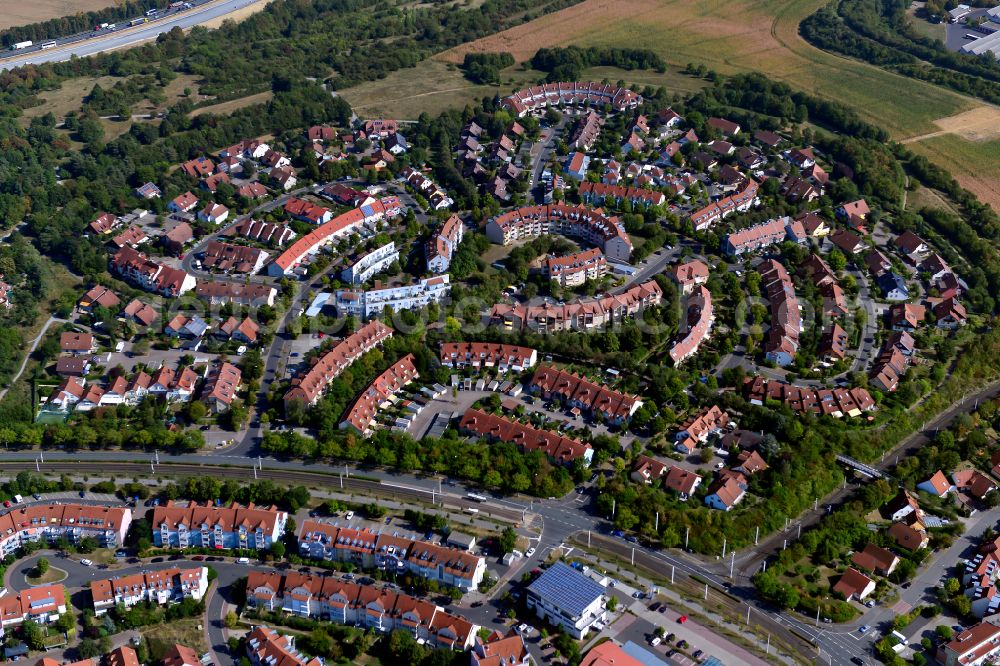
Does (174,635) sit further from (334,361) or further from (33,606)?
(334,361)

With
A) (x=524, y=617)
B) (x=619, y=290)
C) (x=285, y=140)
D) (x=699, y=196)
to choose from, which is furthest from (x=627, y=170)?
(x=524, y=617)

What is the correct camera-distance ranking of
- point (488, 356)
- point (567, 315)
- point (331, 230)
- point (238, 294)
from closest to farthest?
point (488, 356) → point (567, 315) → point (238, 294) → point (331, 230)

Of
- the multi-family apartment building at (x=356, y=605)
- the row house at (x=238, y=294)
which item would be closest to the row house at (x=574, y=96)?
the row house at (x=238, y=294)

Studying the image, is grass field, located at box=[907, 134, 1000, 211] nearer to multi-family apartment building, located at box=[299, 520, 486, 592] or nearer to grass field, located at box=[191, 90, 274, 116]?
multi-family apartment building, located at box=[299, 520, 486, 592]

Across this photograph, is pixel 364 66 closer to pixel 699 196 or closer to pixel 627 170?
pixel 627 170

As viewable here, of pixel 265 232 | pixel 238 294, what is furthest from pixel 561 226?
pixel 238 294

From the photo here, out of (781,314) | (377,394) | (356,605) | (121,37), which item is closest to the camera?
(356,605)

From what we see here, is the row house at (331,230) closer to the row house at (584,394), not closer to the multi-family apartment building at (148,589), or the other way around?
the row house at (584,394)
